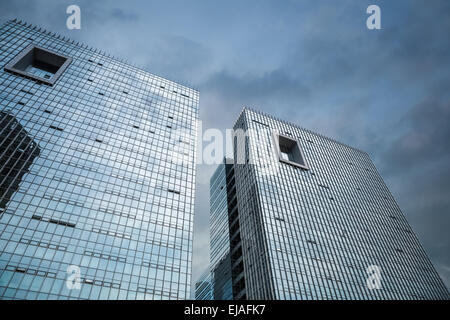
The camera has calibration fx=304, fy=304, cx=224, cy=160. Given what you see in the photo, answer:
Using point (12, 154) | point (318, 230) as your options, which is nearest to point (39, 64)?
point (12, 154)

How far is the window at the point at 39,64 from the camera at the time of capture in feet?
239

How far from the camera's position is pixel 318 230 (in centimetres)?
8406

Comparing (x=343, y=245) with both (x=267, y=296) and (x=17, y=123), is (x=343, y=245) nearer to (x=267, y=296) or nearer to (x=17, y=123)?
(x=267, y=296)

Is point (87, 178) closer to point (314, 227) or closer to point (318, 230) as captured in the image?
point (314, 227)

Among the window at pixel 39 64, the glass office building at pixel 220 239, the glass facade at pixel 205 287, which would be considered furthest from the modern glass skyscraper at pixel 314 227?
the window at pixel 39 64

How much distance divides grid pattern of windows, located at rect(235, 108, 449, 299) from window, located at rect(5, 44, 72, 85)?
189 ft

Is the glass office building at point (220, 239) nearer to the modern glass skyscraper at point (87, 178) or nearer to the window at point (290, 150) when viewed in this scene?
the window at point (290, 150)

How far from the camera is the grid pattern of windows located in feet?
237

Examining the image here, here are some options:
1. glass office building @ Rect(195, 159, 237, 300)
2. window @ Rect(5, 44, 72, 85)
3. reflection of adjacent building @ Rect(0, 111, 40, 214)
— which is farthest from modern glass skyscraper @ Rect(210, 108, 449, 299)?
window @ Rect(5, 44, 72, 85)

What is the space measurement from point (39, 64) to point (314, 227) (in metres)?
88.3

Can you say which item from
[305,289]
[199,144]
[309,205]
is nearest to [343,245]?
[309,205]

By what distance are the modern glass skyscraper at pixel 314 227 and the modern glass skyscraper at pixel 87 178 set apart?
73.5ft

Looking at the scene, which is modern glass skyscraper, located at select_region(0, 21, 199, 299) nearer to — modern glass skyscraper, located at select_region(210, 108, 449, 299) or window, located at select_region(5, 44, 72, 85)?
window, located at select_region(5, 44, 72, 85)

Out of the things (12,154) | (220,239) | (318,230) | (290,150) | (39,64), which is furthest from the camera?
(290,150)
